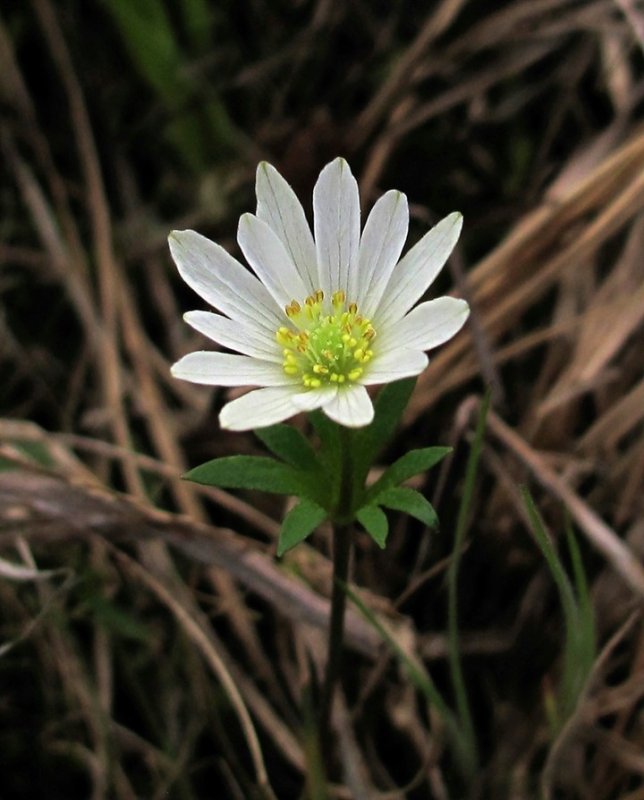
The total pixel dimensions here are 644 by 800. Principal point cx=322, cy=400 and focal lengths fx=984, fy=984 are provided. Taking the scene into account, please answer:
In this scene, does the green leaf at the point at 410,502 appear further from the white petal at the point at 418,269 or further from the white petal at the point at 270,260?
the white petal at the point at 270,260

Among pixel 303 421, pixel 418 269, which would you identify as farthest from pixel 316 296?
pixel 303 421

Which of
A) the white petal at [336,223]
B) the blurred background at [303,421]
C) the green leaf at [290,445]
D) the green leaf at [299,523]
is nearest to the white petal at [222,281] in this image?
the white petal at [336,223]

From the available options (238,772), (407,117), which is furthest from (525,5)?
(238,772)

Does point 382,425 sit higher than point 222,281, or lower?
lower

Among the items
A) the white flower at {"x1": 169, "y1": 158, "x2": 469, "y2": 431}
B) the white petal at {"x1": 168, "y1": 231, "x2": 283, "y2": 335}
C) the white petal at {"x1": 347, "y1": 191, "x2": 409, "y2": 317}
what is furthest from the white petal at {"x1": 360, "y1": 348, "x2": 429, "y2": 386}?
the white petal at {"x1": 168, "y1": 231, "x2": 283, "y2": 335}

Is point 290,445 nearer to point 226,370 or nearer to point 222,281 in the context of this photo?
point 226,370

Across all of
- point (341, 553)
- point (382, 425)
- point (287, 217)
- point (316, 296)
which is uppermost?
point (287, 217)

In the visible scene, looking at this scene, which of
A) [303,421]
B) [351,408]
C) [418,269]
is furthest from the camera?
[303,421]
